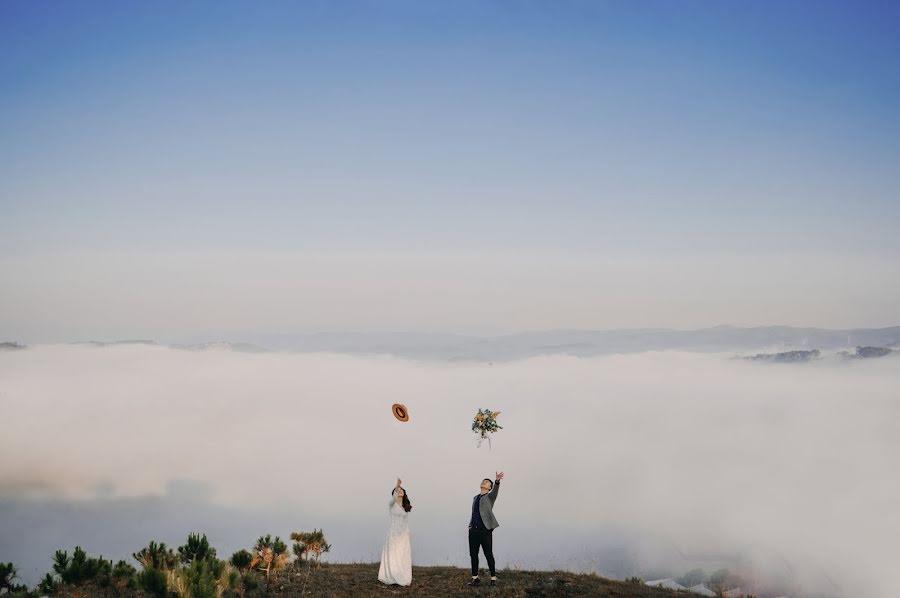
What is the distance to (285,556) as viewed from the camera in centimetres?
1920

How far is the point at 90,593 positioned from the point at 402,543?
8.28m

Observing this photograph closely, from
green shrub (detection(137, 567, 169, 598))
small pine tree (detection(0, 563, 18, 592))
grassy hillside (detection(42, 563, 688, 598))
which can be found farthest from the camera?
grassy hillside (detection(42, 563, 688, 598))

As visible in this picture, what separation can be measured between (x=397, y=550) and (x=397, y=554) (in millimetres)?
114

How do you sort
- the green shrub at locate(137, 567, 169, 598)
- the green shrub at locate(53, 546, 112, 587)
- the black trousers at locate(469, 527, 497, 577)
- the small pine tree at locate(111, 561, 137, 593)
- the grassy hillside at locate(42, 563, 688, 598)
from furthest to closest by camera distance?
the green shrub at locate(53, 546, 112, 587) < the small pine tree at locate(111, 561, 137, 593) < the black trousers at locate(469, 527, 497, 577) < the grassy hillside at locate(42, 563, 688, 598) < the green shrub at locate(137, 567, 169, 598)

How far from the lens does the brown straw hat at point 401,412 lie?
20734 mm

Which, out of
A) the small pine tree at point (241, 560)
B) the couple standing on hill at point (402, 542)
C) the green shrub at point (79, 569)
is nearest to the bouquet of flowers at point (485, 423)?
the couple standing on hill at point (402, 542)

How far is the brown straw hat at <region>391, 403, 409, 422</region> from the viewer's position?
20.7 metres

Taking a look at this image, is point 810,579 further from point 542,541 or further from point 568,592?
point 568,592

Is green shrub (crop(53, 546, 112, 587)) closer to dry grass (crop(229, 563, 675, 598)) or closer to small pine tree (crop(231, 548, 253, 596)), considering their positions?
small pine tree (crop(231, 548, 253, 596))

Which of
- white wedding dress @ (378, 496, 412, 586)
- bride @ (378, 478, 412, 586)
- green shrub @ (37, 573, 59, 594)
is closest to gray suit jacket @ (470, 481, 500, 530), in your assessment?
bride @ (378, 478, 412, 586)

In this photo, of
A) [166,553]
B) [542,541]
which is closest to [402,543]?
[166,553]

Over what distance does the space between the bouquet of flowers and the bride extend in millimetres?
3722

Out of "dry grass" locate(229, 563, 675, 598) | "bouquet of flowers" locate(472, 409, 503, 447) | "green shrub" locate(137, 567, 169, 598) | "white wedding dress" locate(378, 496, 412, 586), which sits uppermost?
"bouquet of flowers" locate(472, 409, 503, 447)

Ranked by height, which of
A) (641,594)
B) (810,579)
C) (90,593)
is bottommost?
(810,579)
